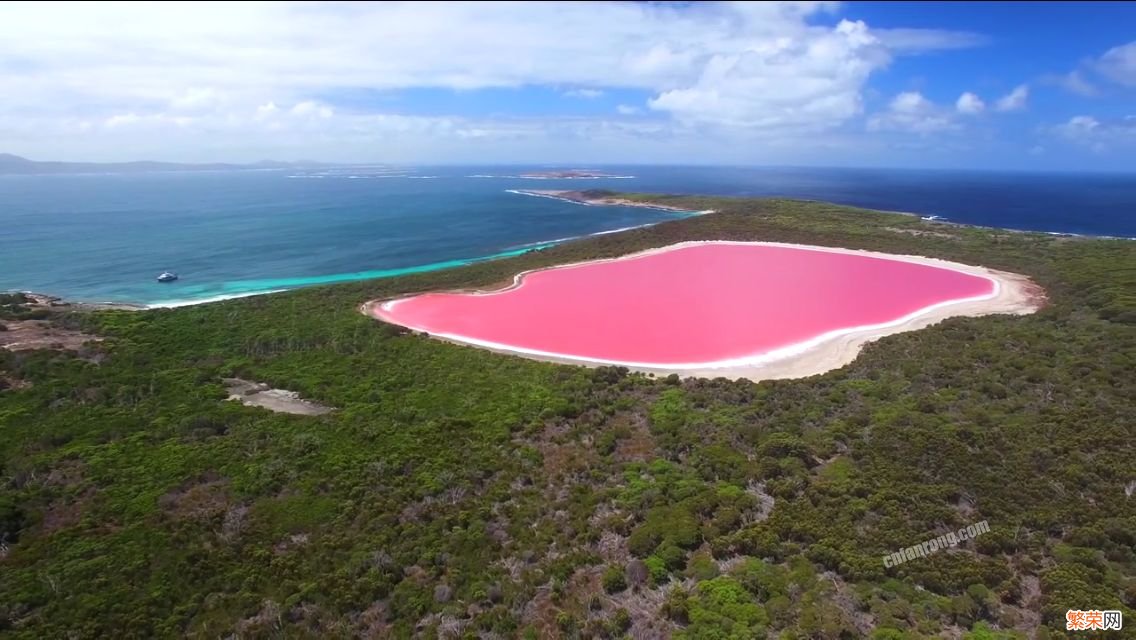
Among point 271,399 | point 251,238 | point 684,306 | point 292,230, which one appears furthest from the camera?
point 292,230

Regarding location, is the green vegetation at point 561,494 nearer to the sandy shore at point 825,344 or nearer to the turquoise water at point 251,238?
the sandy shore at point 825,344

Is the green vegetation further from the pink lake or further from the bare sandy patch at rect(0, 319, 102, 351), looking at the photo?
the pink lake

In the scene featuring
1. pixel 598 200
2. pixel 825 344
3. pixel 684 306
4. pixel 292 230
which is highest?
pixel 598 200

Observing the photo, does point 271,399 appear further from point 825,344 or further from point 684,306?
point 825,344

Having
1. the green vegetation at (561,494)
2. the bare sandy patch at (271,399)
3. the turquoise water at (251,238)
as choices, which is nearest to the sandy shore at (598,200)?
the turquoise water at (251,238)

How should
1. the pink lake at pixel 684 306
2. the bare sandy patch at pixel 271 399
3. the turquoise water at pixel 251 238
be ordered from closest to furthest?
the bare sandy patch at pixel 271 399 < the pink lake at pixel 684 306 < the turquoise water at pixel 251 238

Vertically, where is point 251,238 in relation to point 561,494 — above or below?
above

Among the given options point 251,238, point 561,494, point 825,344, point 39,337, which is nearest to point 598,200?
point 251,238

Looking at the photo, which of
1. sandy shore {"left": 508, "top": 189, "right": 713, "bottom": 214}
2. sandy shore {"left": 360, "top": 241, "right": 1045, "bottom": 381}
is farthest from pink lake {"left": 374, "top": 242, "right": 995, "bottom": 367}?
sandy shore {"left": 508, "top": 189, "right": 713, "bottom": 214}
